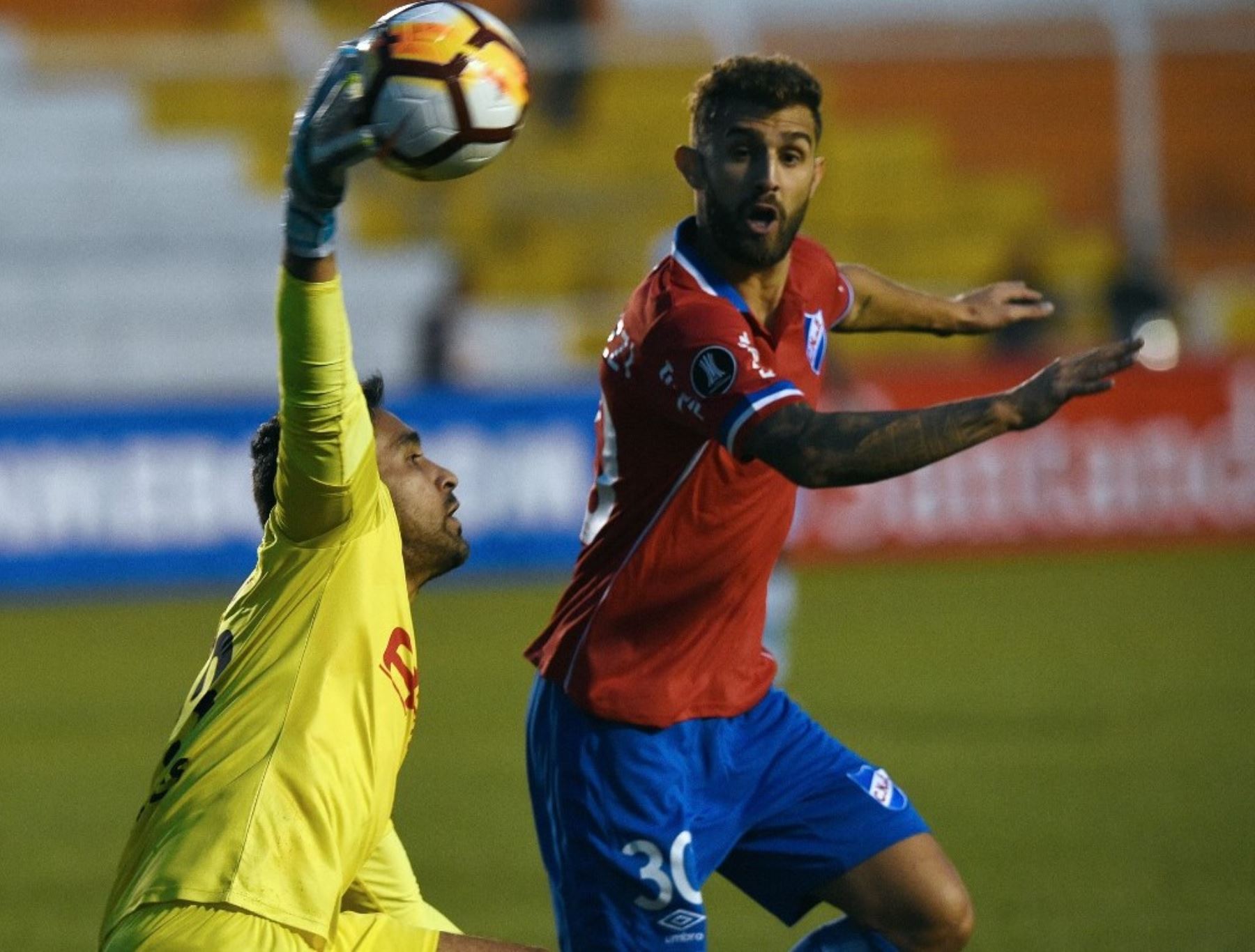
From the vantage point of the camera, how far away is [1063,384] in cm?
424

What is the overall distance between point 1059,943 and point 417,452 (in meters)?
3.18

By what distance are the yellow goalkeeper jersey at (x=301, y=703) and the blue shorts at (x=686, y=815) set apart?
2.52 ft

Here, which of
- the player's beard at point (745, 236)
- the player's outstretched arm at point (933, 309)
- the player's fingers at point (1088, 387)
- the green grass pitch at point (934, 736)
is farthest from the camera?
the green grass pitch at point (934, 736)

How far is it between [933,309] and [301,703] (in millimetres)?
2512

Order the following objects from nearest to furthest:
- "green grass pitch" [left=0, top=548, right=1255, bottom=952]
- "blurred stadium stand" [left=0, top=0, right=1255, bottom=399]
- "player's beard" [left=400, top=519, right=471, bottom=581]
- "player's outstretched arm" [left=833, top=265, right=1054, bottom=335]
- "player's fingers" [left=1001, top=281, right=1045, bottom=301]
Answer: "player's beard" [left=400, top=519, right=471, bottom=581] < "player's outstretched arm" [left=833, top=265, right=1054, bottom=335] < "player's fingers" [left=1001, top=281, right=1045, bottom=301] < "green grass pitch" [left=0, top=548, right=1255, bottom=952] < "blurred stadium stand" [left=0, top=0, right=1255, bottom=399]

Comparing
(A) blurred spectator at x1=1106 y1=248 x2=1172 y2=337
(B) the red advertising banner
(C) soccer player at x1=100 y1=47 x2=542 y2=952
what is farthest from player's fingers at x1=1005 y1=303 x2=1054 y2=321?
(A) blurred spectator at x1=1106 y1=248 x2=1172 y2=337

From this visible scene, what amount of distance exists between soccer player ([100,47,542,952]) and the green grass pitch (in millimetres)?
2935

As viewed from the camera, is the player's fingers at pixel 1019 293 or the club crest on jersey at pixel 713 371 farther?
the player's fingers at pixel 1019 293

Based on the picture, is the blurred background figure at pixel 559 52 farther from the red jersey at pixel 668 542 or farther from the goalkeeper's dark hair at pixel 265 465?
the goalkeeper's dark hair at pixel 265 465

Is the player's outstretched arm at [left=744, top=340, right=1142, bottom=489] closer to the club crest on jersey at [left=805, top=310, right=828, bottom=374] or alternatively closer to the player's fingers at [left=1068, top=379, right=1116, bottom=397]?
the player's fingers at [left=1068, top=379, right=1116, bottom=397]

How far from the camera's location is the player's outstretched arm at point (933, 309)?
225 inches

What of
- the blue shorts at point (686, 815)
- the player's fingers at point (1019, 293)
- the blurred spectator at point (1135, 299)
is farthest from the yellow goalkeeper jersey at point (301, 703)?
the blurred spectator at point (1135, 299)

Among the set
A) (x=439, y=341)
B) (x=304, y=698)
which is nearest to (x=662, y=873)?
(x=304, y=698)

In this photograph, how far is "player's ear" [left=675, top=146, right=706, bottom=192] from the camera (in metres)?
4.98
